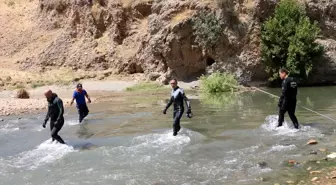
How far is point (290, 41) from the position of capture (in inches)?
1125

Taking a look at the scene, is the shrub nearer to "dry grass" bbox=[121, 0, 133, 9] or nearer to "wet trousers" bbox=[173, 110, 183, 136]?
"dry grass" bbox=[121, 0, 133, 9]

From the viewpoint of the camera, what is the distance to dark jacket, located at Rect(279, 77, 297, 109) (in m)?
14.2

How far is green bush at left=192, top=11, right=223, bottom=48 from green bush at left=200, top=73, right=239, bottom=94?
341 centimetres

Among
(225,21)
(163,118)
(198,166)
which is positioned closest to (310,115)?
(163,118)

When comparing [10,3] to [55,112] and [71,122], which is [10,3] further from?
[55,112]

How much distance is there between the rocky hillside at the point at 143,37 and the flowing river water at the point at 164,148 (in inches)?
436

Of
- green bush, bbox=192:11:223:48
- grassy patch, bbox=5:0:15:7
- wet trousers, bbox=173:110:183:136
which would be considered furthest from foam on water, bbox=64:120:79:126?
grassy patch, bbox=5:0:15:7

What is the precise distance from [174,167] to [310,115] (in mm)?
8249

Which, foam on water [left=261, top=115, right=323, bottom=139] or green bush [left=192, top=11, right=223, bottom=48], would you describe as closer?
foam on water [left=261, top=115, right=323, bottom=139]

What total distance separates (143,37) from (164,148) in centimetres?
2402

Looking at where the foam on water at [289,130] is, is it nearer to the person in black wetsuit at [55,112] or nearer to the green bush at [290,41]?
the person in black wetsuit at [55,112]

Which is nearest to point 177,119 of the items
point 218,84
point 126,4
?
point 218,84

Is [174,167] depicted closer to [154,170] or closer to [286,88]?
[154,170]

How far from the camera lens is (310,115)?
57.0 feet
